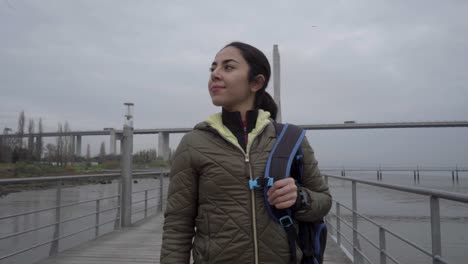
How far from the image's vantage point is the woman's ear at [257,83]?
1239mm

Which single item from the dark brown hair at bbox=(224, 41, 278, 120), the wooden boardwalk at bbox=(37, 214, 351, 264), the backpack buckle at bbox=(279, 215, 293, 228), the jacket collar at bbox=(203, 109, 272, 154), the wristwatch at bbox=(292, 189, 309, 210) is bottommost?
the wooden boardwalk at bbox=(37, 214, 351, 264)

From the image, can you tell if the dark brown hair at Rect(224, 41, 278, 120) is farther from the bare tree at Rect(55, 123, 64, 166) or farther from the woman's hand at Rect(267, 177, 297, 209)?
the bare tree at Rect(55, 123, 64, 166)

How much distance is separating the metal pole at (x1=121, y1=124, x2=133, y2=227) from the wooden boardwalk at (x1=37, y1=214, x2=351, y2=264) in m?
0.43

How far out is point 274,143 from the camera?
1.12 meters

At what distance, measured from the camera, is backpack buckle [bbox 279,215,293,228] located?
1.04 m

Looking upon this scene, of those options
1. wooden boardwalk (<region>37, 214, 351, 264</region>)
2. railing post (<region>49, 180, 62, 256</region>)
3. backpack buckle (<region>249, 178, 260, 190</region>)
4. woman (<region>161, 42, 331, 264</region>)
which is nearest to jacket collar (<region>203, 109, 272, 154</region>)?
woman (<region>161, 42, 331, 264</region>)

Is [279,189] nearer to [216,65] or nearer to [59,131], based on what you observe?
[216,65]

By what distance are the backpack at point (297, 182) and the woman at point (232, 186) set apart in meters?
0.02

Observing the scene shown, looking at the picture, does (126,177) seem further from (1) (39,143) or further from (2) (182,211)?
(1) (39,143)

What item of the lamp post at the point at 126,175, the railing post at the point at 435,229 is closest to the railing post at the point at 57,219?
the lamp post at the point at 126,175

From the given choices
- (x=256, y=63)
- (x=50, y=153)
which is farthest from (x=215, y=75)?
(x=50, y=153)

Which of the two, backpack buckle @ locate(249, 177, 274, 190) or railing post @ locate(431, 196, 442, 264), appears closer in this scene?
backpack buckle @ locate(249, 177, 274, 190)

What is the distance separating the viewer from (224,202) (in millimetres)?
1064

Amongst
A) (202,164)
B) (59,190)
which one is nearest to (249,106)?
(202,164)
